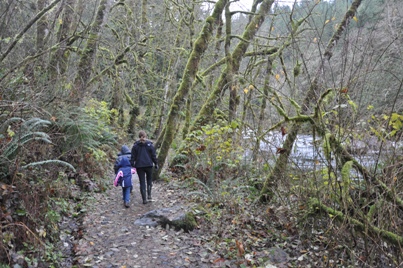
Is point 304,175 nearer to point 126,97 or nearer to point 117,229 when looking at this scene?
point 117,229

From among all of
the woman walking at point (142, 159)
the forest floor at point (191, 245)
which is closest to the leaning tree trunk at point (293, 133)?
the forest floor at point (191, 245)

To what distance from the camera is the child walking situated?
747cm

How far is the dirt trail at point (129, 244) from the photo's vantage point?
16.1ft

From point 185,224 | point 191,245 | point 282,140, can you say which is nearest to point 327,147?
point 282,140

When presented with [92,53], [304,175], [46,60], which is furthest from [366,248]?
[92,53]

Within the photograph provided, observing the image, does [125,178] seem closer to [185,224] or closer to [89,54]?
[185,224]

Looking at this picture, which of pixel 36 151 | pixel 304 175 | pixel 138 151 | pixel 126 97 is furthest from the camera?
pixel 126 97

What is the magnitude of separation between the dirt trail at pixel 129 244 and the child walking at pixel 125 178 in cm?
34

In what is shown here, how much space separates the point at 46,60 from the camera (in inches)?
325

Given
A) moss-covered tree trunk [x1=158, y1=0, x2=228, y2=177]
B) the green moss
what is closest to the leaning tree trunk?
the green moss

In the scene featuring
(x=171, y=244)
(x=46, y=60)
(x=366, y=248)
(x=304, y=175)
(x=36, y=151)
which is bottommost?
(x=171, y=244)

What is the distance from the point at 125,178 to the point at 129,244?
7.43ft

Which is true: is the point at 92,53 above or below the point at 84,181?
above

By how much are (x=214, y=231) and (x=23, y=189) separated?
337 centimetres
